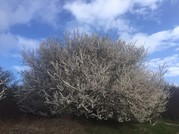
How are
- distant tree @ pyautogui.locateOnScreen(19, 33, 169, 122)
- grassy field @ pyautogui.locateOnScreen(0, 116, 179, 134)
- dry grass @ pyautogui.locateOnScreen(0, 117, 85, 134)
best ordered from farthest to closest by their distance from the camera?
distant tree @ pyautogui.locateOnScreen(19, 33, 169, 122) → grassy field @ pyautogui.locateOnScreen(0, 116, 179, 134) → dry grass @ pyautogui.locateOnScreen(0, 117, 85, 134)

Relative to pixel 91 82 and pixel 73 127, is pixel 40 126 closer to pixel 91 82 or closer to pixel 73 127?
pixel 73 127

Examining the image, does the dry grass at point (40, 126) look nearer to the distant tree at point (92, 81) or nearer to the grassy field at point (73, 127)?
the grassy field at point (73, 127)

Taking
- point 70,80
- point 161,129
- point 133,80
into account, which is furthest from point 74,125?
point 161,129

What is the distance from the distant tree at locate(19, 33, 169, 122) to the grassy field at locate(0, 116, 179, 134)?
0.56m

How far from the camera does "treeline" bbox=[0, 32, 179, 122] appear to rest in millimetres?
23797

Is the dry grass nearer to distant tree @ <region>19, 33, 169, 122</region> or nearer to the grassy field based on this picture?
the grassy field

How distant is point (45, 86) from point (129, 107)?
210 inches

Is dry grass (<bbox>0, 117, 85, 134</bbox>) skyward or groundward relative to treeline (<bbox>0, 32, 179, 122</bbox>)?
groundward

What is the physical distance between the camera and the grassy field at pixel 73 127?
2010cm

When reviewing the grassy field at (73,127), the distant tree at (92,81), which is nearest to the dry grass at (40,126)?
the grassy field at (73,127)

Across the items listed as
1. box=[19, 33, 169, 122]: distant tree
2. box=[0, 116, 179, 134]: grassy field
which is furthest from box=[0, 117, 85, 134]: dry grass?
box=[19, 33, 169, 122]: distant tree

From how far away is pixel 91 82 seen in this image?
2328cm

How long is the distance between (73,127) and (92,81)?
112 inches

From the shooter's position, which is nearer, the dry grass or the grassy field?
the dry grass
